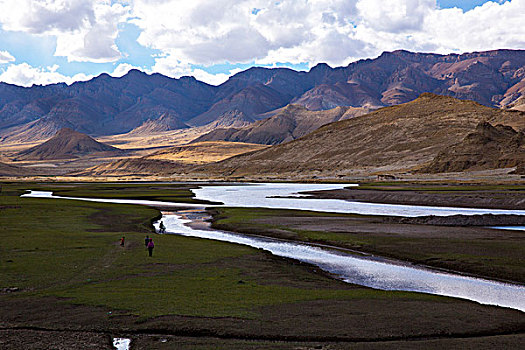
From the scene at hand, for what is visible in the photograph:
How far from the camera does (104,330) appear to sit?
17.8 m

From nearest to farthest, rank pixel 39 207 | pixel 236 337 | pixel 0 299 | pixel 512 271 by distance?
1. pixel 236 337
2. pixel 0 299
3. pixel 512 271
4. pixel 39 207

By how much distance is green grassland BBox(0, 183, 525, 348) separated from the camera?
59.4 ft

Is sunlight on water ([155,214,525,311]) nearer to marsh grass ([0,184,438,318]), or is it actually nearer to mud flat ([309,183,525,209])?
marsh grass ([0,184,438,318])

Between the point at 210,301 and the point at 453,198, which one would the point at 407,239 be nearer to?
the point at 210,301

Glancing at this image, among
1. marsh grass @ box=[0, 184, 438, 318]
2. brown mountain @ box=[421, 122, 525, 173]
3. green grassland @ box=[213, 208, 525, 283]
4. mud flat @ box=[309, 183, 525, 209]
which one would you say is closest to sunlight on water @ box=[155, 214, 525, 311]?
green grassland @ box=[213, 208, 525, 283]

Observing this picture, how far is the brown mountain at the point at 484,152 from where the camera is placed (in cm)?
15000

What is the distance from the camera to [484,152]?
16162 centimetres

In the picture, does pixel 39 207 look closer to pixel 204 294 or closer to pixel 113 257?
pixel 113 257

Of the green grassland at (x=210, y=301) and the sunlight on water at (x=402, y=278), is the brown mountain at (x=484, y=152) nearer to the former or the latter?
the sunlight on water at (x=402, y=278)

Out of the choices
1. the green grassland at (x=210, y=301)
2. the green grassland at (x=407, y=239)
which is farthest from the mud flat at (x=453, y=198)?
the green grassland at (x=210, y=301)

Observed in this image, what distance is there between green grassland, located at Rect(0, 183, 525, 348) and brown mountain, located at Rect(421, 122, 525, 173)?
135801 mm

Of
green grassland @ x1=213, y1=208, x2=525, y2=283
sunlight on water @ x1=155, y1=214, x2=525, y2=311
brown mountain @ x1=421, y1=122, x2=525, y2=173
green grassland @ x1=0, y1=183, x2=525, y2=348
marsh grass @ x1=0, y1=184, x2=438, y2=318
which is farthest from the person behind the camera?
brown mountain @ x1=421, y1=122, x2=525, y2=173

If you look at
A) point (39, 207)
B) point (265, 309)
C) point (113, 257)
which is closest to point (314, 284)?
point (265, 309)

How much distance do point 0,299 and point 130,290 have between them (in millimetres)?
5670
